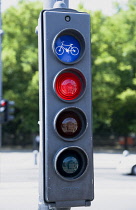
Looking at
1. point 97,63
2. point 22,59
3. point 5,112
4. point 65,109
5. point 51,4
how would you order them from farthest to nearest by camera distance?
point 22,59
point 97,63
point 5,112
point 51,4
point 65,109

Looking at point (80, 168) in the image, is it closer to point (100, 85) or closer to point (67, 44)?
point (67, 44)

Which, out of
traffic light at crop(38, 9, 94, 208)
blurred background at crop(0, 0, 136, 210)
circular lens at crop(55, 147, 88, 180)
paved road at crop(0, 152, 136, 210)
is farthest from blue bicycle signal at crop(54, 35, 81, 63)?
blurred background at crop(0, 0, 136, 210)

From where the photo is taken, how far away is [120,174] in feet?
53.9

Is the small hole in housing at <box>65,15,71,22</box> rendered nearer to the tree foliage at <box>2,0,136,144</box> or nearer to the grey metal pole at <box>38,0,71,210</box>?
the grey metal pole at <box>38,0,71,210</box>

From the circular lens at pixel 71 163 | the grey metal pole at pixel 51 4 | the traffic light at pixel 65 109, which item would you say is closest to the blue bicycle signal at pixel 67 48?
the traffic light at pixel 65 109

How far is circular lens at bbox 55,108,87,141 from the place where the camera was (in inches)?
84.5

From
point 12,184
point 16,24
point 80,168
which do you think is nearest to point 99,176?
point 12,184

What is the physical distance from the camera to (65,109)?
214 centimetres

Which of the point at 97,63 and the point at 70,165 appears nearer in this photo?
the point at 70,165

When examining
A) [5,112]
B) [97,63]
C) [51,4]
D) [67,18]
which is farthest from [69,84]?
[97,63]

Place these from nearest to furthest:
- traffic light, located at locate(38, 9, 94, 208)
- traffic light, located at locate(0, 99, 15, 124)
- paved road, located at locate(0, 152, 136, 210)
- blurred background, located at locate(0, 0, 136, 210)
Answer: traffic light, located at locate(38, 9, 94, 208), paved road, located at locate(0, 152, 136, 210), traffic light, located at locate(0, 99, 15, 124), blurred background, located at locate(0, 0, 136, 210)

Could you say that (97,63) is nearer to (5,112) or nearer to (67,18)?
(5,112)

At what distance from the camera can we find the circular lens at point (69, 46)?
85.7 inches

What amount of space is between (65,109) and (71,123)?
0.10 m
